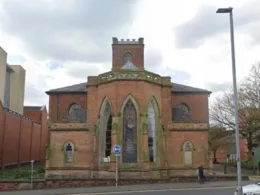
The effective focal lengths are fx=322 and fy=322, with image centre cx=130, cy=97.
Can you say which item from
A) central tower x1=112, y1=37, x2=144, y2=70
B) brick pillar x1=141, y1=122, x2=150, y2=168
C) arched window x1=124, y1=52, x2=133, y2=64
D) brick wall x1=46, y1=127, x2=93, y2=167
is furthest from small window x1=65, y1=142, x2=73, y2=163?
arched window x1=124, y1=52, x2=133, y2=64

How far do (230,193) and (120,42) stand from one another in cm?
2926

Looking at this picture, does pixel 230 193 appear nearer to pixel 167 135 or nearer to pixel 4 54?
pixel 167 135

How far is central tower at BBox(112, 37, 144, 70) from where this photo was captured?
1677 inches

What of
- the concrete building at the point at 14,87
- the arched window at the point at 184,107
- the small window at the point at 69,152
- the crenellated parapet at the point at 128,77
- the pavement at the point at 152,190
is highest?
the concrete building at the point at 14,87

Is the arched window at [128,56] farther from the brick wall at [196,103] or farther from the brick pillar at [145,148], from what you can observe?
the brick pillar at [145,148]

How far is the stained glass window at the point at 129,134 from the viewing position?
1041 inches

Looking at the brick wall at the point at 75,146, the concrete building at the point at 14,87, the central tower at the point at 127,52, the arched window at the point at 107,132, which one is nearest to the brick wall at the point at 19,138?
the concrete building at the point at 14,87

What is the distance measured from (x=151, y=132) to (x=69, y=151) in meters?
7.71

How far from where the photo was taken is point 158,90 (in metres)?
29.5

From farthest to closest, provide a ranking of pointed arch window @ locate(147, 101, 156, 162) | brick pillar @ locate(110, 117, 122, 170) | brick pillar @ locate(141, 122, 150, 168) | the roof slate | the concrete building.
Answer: the concrete building, the roof slate, pointed arch window @ locate(147, 101, 156, 162), brick pillar @ locate(110, 117, 122, 170), brick pillar @ locate(141, 122, 150, 168)

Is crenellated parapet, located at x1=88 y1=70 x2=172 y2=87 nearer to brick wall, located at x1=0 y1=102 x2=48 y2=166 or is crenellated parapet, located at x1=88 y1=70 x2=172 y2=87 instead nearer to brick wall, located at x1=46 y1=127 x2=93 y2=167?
brick wall, located at x1=46 y1=127 x2=93 y2=167

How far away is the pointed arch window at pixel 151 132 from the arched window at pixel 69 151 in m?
7.21

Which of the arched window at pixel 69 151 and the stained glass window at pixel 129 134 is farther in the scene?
the arched window at pixel 69 151

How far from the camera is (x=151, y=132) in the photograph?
2814 cm
